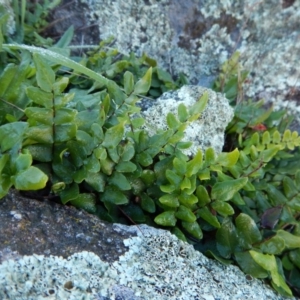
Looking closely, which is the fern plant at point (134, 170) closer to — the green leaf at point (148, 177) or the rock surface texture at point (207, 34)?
the green leaf at point (148, 177)

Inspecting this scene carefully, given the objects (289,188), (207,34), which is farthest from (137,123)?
(207,34)

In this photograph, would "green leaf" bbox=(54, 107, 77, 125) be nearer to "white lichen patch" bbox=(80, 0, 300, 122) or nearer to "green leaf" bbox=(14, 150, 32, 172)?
"green leaf" bbox=(14, 150, 32, 172)

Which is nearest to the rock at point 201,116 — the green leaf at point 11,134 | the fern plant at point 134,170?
the fern plant at point 134,170

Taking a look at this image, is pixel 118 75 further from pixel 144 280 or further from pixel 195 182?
pixel 144 280

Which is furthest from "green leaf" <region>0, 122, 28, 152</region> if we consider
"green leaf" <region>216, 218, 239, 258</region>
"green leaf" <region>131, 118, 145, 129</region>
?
"green leaf" <region>216, 218, 239, 258</region>

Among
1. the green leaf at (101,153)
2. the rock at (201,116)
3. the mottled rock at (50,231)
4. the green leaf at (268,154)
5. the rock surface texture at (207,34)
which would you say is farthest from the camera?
the rock surface texture at (207,34)
